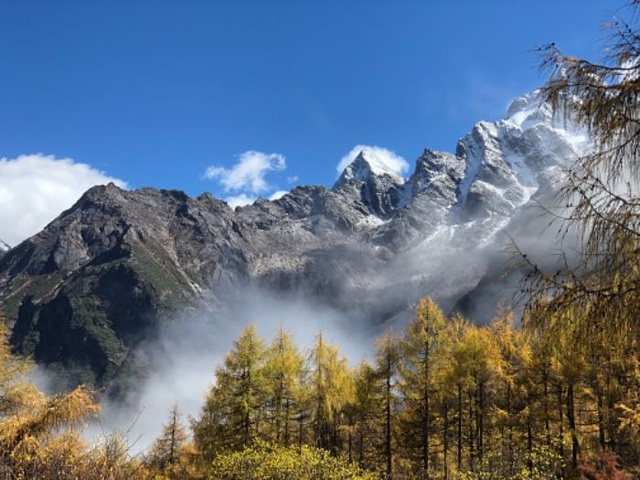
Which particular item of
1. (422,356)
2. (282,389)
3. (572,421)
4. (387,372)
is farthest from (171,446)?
(572,421)

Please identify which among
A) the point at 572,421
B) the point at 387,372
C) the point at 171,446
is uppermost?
the point at 387,372

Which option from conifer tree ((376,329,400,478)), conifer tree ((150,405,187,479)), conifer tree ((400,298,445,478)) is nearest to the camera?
conifer tree ((400,298,445,478))

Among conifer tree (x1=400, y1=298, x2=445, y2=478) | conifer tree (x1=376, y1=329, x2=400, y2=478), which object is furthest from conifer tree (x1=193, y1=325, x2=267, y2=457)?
conifer tree (x1=400, y1=298, x2=445, y2=478)

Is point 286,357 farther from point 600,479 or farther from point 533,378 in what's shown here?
point 600,479

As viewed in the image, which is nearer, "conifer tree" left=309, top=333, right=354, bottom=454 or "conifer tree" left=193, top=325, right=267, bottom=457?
"conifer tree" left=193, top=325, right=267, bottom=457

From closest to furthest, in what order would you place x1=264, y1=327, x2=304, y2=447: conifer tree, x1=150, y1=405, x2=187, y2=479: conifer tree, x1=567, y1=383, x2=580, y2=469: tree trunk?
1. x1=567, y1=383, x2=580, y2=469: tree trunk
2. x1=264, y1=327, x2=304, y2=447: conifer tree
3. x1=150, y1=405, x2=187, y2=479: conifer tree

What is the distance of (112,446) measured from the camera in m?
6.21

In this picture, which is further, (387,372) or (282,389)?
(282,389)

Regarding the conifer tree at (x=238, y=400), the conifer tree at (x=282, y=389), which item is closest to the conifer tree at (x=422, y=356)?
the conifer tree at (x=282, y=389)

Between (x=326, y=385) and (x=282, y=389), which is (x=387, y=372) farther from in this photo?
(x=282, y=389)

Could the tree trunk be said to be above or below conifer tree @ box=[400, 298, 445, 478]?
below

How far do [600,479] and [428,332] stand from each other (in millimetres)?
11502

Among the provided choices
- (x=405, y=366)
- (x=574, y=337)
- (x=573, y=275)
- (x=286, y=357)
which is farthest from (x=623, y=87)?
(x=286, y=357)

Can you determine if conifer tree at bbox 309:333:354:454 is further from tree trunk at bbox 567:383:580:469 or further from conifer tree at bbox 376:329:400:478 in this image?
tree trunk at bbox 567:383:580:469
